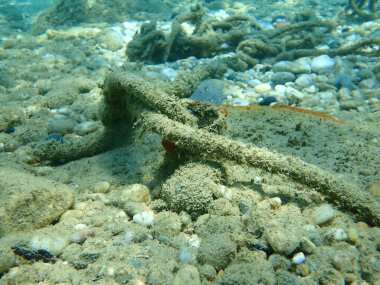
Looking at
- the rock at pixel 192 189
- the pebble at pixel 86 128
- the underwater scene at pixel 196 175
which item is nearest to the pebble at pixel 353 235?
the underwater scene at pixel 196 175

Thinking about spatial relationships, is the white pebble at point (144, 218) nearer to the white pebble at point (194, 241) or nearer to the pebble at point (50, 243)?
the white pebble at point (194, 241)

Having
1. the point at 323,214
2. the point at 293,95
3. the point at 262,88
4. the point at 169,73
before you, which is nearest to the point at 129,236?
the point at 323,214

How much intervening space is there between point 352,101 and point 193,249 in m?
3.81

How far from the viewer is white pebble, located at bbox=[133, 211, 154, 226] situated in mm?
2389

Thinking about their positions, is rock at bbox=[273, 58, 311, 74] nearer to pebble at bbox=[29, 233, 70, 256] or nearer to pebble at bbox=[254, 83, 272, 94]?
pebble at bbox=[254, 83, 272, 94]

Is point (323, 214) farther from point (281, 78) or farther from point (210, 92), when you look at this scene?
point (281, 78)

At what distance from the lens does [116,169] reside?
3.20m

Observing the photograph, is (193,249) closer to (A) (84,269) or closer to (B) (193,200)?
(B) (193,200)

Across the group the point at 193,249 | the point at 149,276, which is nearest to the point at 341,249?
the point at 193,249

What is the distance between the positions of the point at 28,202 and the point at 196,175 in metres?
1.30

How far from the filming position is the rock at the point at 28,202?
224 centimetres

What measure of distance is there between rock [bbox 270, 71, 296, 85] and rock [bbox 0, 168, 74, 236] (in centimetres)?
410

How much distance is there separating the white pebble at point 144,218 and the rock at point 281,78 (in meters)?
3.87

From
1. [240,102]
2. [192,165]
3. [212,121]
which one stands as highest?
[212,121]
